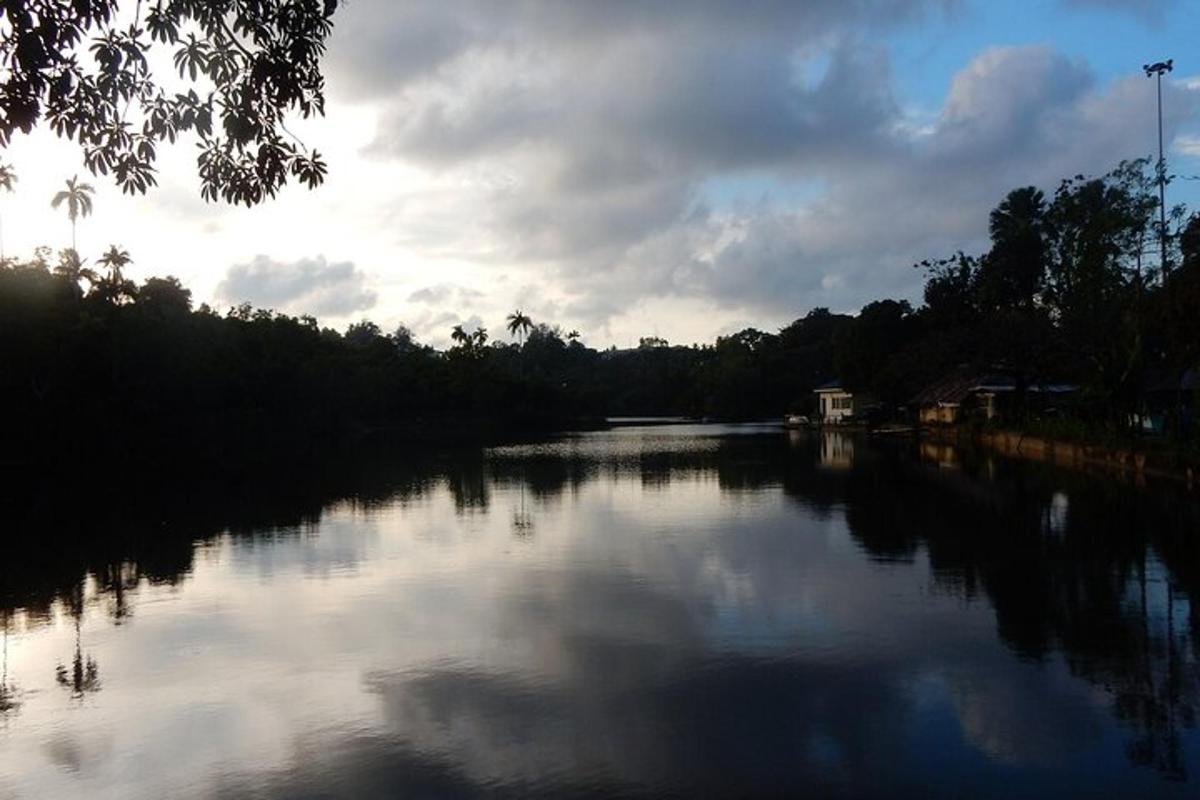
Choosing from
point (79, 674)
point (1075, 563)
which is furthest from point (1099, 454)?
point (79, 674)

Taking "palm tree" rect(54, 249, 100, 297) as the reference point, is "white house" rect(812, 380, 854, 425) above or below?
below

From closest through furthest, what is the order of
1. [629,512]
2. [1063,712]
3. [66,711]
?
[1063,712]
[66,711]
[629,512]

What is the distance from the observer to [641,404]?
127125mm

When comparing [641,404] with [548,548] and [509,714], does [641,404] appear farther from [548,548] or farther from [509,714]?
[509,714]

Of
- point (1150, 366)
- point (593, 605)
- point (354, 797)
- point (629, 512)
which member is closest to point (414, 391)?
point (1150, 366)

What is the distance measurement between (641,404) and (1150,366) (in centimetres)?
9057

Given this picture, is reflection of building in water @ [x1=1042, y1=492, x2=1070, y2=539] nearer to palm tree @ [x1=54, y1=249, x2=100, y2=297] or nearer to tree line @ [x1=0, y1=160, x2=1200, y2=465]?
tree line @ [x1=0, y1=160, x2=1200, y2=465]

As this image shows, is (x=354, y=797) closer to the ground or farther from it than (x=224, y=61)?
closer to the ground

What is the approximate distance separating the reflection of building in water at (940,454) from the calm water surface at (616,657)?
1361 cm

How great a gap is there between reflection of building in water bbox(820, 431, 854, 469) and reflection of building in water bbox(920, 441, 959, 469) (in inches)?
109

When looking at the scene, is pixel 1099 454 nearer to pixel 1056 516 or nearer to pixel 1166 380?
pixel 1166 380

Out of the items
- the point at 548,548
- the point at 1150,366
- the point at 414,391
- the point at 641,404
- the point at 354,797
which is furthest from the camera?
the point at 641,404

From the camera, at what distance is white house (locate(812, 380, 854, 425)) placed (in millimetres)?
70375

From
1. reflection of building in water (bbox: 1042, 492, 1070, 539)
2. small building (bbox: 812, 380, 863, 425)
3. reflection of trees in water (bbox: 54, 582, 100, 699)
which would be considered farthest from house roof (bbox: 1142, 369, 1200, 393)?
reflection of trees in water (bbox: 54, 582, 100, 699)
